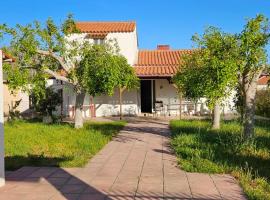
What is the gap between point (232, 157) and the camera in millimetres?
10273

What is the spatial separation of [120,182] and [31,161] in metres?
3.07

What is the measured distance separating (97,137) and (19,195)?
7.51m

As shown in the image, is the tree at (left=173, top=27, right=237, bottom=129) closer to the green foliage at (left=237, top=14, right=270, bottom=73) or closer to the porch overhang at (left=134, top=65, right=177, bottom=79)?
the green foliage at (left=237, top=14, right=270, bottom=73)

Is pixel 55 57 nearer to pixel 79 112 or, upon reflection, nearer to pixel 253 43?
pixel 79 112

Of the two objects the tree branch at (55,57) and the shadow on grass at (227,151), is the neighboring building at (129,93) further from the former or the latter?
the shadow on grass at (227,151)

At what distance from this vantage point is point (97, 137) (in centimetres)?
1439

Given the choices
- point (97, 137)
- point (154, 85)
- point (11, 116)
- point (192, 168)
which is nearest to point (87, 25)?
point (154, 85)

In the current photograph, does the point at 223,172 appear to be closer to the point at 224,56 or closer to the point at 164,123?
the point at 224,56

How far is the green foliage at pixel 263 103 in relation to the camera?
2378 centimetres

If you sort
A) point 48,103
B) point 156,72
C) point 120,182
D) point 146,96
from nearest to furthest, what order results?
point 120,182 → point 48,103 → point 156,72 → point 146,96

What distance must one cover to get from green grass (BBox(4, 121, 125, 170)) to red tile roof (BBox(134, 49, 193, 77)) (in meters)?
6.76

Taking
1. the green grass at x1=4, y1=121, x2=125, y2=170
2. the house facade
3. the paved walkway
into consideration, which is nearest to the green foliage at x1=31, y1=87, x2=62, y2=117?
the green grass at x1=4, y1=121, x2=125, y2=170

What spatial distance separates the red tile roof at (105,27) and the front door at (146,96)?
348 cm

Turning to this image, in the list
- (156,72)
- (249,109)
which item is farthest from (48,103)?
(249,109)
